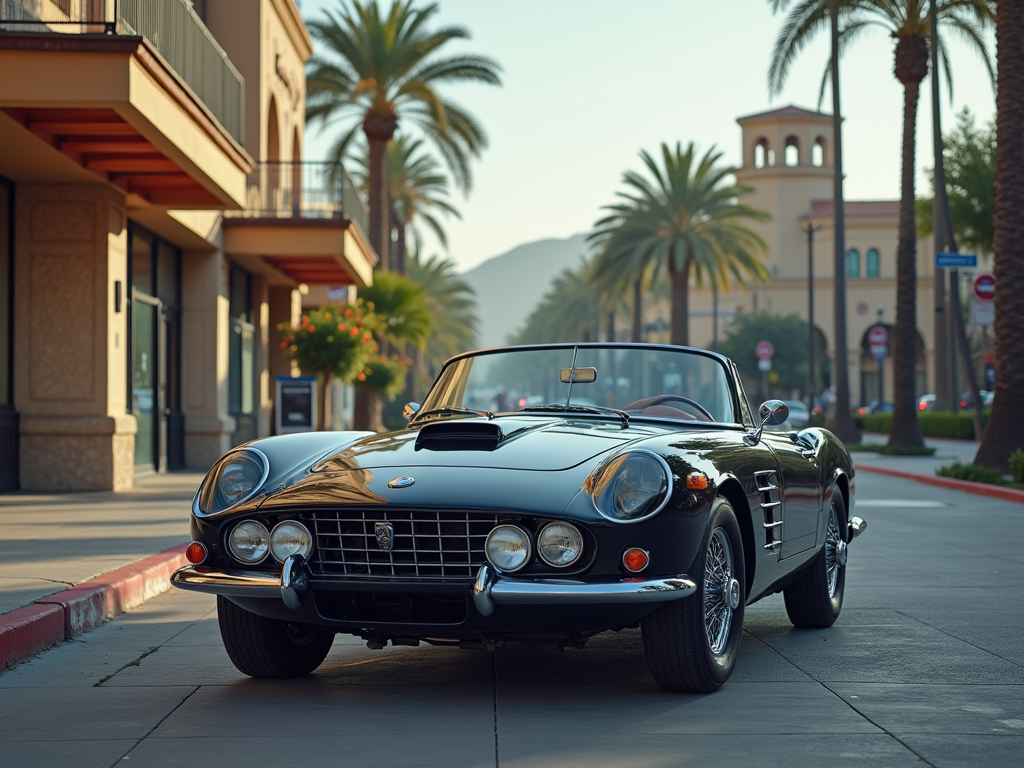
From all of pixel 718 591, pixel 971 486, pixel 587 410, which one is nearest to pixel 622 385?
pixel 587 410

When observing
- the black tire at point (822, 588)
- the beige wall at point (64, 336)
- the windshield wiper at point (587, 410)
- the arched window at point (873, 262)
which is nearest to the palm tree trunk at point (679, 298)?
the beige wall at point (64, 336)

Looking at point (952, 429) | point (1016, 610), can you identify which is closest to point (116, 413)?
point (1016, 610)

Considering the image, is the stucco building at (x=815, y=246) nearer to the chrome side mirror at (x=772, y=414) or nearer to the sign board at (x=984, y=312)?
the sign board at (x=984, y=312)

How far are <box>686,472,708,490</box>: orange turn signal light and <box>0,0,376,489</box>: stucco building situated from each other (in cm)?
872

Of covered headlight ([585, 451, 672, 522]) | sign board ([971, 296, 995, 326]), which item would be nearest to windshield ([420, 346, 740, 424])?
covered headlight ([585, 451, 672, 522])

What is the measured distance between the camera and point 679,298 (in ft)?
144

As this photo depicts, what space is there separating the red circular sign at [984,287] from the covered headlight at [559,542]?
18.1m

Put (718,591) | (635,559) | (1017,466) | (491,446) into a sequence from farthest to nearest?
(1017,466), (491,446), (718,591), (635,559)

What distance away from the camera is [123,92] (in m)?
12.3

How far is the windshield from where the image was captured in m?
6.56

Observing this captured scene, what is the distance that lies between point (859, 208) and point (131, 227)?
263ft

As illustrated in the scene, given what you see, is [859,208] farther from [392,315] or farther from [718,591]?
[718,591]

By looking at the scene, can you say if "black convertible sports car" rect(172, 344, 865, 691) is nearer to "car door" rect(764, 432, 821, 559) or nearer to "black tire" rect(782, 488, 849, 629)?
"car door" rect(764, 432, 821, 559)

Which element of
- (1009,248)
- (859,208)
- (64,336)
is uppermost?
(859,208)
